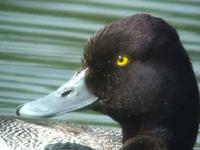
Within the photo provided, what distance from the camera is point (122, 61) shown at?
31.4 feet

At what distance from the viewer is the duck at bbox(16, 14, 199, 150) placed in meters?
9.48

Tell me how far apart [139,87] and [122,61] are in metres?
0.21

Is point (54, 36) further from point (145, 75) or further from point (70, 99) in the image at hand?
point (145, 75)

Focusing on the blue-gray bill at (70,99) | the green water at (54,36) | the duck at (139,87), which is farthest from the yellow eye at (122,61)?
the green water at (54,36)

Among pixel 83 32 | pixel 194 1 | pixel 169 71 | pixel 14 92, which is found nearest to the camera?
pixel 169 71

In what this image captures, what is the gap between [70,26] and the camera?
13.9m

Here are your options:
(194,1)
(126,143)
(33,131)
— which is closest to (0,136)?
(33,131)

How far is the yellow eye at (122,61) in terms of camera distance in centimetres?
953

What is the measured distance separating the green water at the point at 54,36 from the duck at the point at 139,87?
2.09 m

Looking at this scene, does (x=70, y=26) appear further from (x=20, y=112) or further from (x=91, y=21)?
(x=20, y=112)

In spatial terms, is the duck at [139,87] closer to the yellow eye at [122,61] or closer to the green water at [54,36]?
the yellow eye at [122,61]

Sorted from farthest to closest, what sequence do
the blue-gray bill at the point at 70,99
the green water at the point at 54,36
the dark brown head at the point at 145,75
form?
the green water at the point at 54,36 < the blue-gray bill at the point at 70,99 < the dark brown head at the point at 145,75

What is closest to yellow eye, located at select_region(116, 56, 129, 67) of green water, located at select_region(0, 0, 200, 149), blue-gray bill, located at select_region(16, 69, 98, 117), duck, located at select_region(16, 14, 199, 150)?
duck, located at select_region(16, 14, 199, 150)

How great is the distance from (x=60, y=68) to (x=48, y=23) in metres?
1.22
